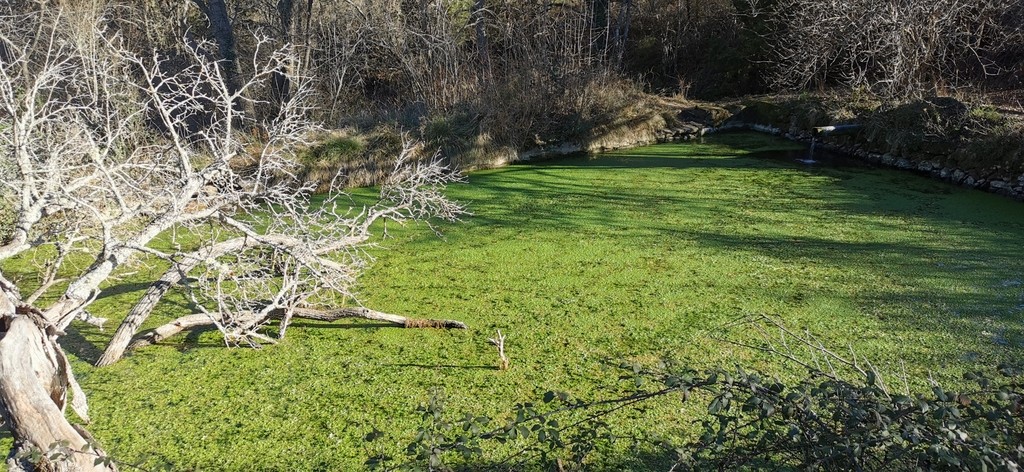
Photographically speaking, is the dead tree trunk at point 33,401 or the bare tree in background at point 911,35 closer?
the dead tree trunk at point 33,401

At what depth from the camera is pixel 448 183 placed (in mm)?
7652

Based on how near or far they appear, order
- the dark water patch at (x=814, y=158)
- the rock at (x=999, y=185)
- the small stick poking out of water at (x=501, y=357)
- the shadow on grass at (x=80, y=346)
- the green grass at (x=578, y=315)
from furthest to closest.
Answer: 1. the dark water patch at (x=814, y=158)
2. the rock at (x=999, y=185)
3. the shadow on grass at (x=80, y=346)
4. the small stick poking out of water at (x=501, y=357)
5. the green grass at (x=578, y=315)

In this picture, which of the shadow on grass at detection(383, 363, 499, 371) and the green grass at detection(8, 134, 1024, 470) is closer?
the green grass at detection(8, 134, 1024, 470)

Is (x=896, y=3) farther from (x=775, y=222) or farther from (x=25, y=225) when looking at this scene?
(x=25, y=225)

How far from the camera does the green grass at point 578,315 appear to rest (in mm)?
2826

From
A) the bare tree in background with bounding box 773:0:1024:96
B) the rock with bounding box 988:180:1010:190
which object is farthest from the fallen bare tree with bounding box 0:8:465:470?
the bare tree in background with bounding box 773:0:1024:96

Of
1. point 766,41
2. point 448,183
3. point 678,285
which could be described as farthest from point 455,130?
point 766,41

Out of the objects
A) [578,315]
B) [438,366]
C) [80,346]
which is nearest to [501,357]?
[438,366]

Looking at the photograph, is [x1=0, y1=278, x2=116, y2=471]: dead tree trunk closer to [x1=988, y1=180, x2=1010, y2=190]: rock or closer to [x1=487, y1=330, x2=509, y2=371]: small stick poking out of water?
[x1=487, y1=330, x2=509, y2=371]: small stick poking out of water

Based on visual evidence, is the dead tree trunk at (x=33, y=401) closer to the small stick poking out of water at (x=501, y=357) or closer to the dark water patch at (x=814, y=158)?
the small stick poking out of water at (x=501, y=357)

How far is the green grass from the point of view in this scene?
2.83 metres

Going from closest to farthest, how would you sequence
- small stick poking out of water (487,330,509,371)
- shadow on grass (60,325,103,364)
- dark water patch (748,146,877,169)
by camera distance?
small stick poking out of water (487,330,509,371) < shadow on grass (60,325,103,364) < dark water patch (748,146,877,169)

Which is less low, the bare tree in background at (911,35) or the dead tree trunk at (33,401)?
the bare tree in background at (911,35)

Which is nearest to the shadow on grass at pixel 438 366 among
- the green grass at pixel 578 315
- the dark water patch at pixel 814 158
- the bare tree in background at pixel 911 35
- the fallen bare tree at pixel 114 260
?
the green grass at pixel 578 315
